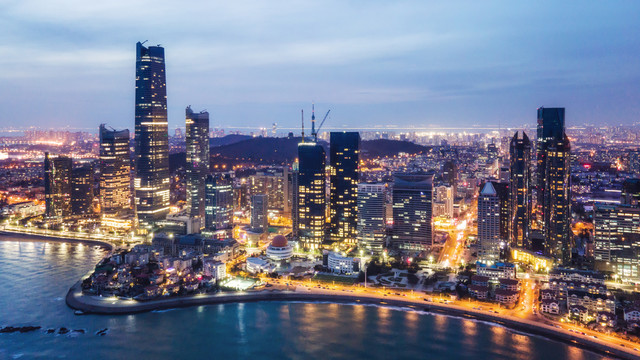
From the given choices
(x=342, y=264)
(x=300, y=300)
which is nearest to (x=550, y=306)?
(x=342, y=264)

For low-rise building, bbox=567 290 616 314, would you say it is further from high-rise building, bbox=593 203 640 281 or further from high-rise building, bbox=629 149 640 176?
high-rise building, bbox=629 149 640 176

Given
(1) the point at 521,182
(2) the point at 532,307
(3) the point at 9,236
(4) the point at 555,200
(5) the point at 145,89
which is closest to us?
(2) the point at 532,307

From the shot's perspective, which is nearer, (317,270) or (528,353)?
(528,353)

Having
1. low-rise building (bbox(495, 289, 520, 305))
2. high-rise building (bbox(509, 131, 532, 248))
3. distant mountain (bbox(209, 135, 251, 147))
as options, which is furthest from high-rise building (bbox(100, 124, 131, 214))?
distant mountain (bbox(209, 135, 251, 147))

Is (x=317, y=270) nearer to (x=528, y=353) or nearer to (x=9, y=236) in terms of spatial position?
(x=528, y=353)

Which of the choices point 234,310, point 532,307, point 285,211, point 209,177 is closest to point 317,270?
point 234,310

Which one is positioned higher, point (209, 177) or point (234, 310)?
point (209, 177)
